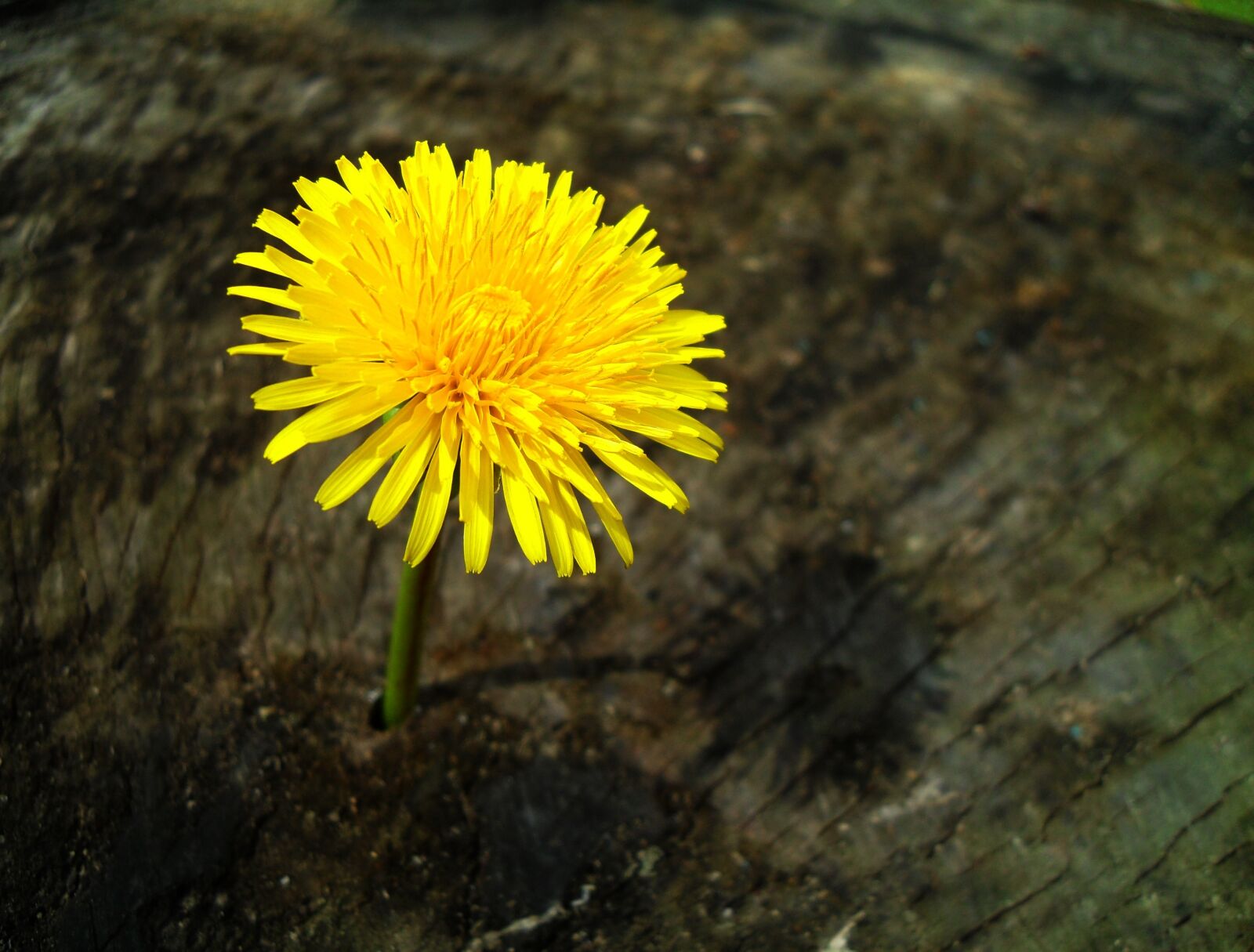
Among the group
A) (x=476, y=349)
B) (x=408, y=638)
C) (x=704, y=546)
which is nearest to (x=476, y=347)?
(x=476, y=349)

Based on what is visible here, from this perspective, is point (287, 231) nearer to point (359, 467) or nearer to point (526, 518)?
point (359, 467)

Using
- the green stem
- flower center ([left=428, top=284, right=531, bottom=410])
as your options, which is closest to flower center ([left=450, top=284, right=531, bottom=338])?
flower center ([left=428, top=284, right=531, bottom=410])

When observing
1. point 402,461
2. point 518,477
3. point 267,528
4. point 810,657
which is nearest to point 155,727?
point 267,528

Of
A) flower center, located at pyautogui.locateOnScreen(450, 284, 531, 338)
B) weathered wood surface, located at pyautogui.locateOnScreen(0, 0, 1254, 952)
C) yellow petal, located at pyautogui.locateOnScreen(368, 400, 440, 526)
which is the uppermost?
flower center, located at pyautogui.locateOnScreen(450, 284, 531, 338)

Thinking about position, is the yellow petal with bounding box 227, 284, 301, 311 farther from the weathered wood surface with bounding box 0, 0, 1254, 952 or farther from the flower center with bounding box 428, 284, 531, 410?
the weathered wood surface with bounding box 0, 0, 1254, 952

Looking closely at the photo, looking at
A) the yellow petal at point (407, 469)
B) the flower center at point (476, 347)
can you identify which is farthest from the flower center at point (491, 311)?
the yellow petal at point (407, 469)

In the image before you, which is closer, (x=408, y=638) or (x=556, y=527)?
(x=556, y=527)
